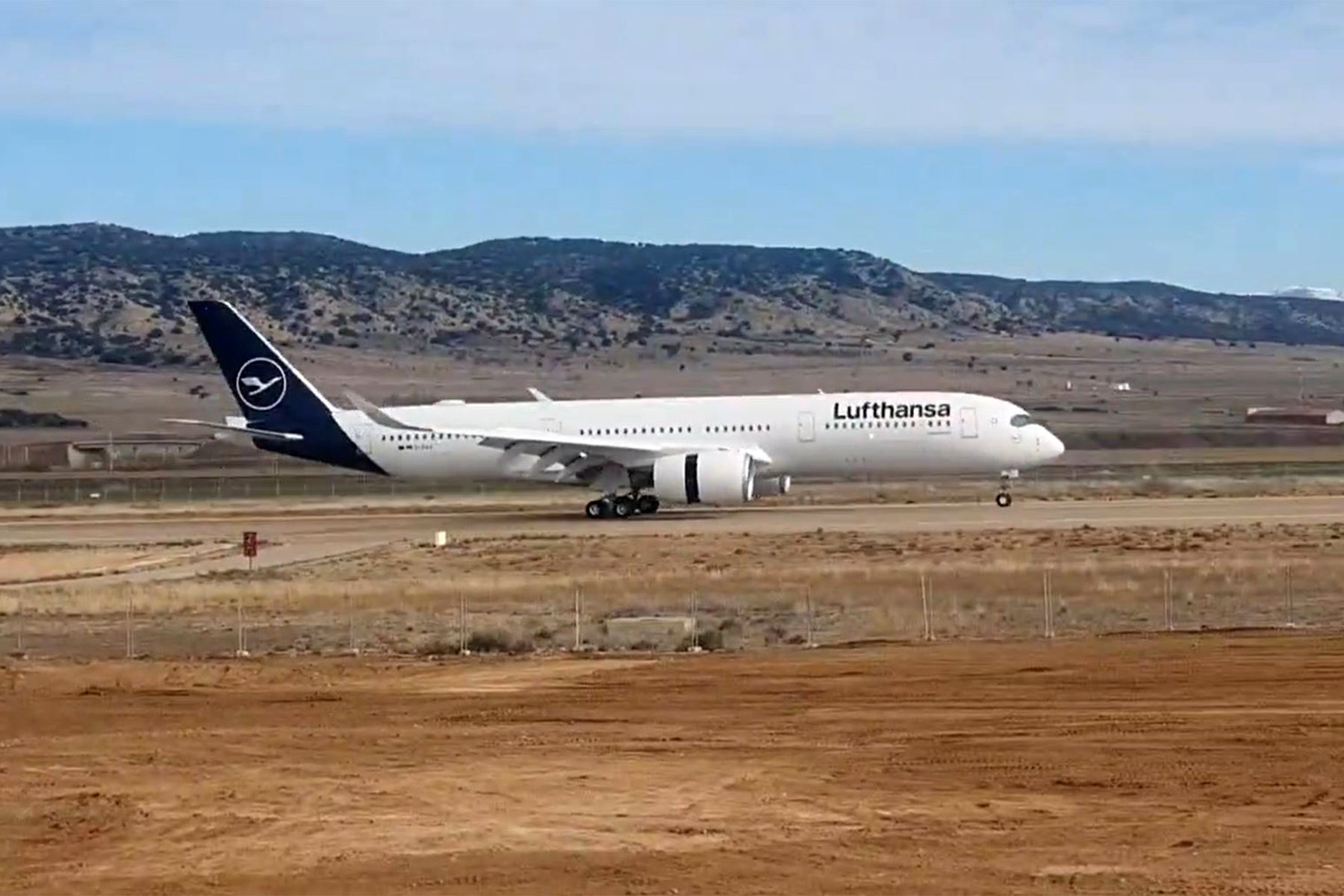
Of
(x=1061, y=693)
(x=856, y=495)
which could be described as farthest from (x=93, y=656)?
(x=856, y=495)

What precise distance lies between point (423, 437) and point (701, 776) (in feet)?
123

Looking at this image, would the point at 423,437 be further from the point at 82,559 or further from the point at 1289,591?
the point at 1289,591

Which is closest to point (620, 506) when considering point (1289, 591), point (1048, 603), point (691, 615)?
point (691, 615)

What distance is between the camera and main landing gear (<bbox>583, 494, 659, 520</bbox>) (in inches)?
2047

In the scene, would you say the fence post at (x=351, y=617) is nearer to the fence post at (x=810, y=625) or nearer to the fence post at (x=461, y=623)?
the fence post at (x=461, y=623)

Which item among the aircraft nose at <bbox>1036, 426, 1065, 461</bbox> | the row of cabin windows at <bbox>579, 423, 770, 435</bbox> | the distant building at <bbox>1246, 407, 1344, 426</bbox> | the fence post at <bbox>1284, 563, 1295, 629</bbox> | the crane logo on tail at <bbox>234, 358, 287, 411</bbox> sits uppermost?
the crane logo on tail at <bbox>234, 358, 287, 411</bbox>

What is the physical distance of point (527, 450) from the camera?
51062mm

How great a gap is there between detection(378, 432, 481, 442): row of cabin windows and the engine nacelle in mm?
6048

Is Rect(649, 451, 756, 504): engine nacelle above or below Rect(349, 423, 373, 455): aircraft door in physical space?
below

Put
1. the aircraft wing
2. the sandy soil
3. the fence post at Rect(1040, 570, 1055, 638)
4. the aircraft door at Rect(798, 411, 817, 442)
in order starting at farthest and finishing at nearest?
1. the aircraft door at Rect(798, 411, 817, 442)
2. the aircraft wing
3. the sandy soil
4. the fence post at Rect(1040, 570, 1055, 638)

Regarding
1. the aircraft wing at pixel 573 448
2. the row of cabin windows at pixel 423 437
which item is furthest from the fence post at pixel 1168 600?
the row of cabin windows at pixel 423 437

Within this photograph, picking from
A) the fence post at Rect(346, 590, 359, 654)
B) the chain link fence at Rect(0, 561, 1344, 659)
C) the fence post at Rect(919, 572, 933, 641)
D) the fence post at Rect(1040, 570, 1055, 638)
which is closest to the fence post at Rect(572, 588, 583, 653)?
the chain link fence at Rect(0, 561, 1344, 659)

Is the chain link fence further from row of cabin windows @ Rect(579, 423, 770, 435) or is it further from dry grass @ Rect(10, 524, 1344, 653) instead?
row of cabin windows @ Rect(579, 423, 770, 435)

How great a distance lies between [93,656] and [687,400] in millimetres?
26779
